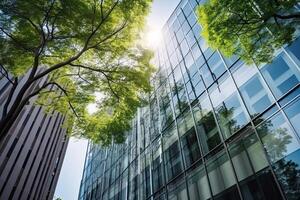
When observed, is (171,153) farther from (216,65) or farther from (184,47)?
(184,47)

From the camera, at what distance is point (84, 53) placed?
1106cm

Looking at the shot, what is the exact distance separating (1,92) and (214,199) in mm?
20433

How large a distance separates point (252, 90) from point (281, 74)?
46.9 inches

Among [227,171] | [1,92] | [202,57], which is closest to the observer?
[227,171]

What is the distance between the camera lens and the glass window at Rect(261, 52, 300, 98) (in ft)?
23.2

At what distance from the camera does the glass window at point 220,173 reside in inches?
317

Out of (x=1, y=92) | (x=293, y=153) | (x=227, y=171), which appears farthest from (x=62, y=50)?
(x=1, y=92)

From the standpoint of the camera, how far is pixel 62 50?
1048cm

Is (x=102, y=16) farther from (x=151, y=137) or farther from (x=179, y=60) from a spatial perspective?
(x=151, y=137)

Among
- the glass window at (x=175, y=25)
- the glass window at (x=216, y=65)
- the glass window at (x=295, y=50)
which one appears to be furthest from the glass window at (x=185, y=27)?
the glass window at (x=295, y=50)

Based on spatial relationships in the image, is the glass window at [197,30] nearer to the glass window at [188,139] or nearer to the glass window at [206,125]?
the glass window at [206,125]

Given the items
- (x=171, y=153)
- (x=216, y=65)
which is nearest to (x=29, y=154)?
(x=171, y=153)

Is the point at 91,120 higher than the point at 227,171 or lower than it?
higher

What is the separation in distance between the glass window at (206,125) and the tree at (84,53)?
282 cm
